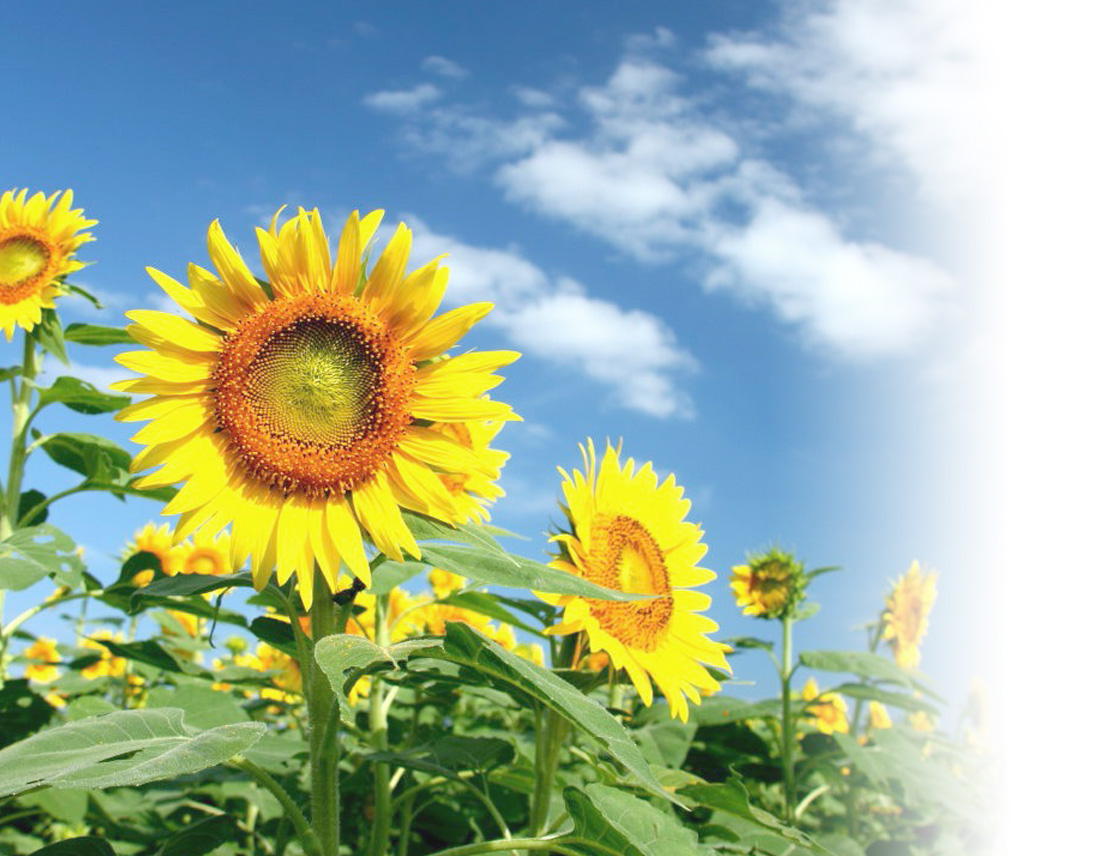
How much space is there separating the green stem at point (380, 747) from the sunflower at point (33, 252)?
1.89m

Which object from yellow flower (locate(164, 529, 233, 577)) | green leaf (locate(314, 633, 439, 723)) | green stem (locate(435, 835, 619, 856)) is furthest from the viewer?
yellow flower (locate(164, 529, 233, 577))

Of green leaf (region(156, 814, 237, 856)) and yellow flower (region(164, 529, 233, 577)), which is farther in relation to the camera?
yellow flower (region(164, 529, 233, 577))

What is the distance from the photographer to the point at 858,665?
11.9 feet

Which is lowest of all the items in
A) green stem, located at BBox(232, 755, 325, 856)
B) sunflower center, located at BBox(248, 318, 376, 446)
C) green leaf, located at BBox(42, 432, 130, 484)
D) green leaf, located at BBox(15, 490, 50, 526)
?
green stem, located at BBox(232, 755, 325, 856)

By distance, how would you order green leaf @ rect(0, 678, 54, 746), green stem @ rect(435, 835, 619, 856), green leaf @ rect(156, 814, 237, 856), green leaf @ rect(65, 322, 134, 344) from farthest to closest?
green leaf @ rect(65, 322, 134, 344) → green leaf @ rect(0, 678, 54, 746) → green leaf @ rect(156, 814, 237, 856) → green stem @ rect(435, 835, 619, 856)

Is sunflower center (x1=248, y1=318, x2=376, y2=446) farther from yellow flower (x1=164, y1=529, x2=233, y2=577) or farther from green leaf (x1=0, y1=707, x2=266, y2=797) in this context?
yellow flower (x1=164, y1=529, x2=233, y2=577)

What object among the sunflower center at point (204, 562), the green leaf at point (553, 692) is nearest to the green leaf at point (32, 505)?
the sunflower center at point (204, 562)

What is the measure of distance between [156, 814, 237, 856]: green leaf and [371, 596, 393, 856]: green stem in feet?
1.12

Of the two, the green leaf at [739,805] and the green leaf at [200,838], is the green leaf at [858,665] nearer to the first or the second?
the green leaf at [739,805]

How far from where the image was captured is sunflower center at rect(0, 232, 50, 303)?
13.1ft

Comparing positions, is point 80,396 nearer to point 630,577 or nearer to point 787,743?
point 630,577

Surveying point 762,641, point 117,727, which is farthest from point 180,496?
point 762,641

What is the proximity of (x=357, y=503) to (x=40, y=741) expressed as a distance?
69 centimetres

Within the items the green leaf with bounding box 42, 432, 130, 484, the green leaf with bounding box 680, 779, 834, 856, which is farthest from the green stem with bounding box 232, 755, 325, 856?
the green leaf with bounding box 42, 432, 130, 484
